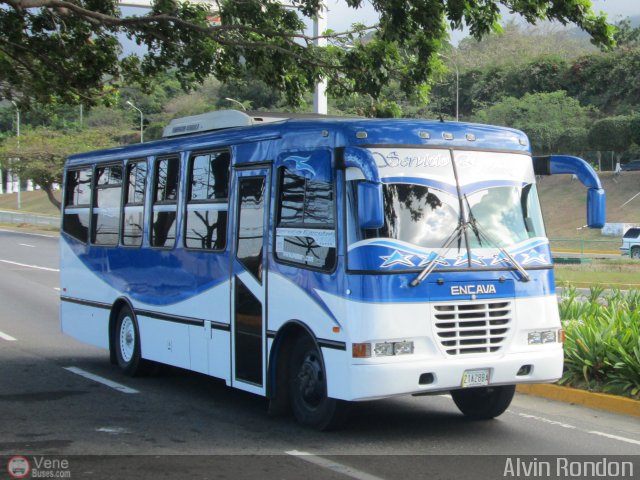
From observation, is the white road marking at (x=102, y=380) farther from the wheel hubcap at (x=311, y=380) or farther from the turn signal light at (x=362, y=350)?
the turn signal light at (x=362, y=350)

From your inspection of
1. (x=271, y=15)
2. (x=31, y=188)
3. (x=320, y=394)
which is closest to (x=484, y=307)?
(x=320, y=394)

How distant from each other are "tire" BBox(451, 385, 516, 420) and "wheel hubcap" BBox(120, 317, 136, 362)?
455 centimetres

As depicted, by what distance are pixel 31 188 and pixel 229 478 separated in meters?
116

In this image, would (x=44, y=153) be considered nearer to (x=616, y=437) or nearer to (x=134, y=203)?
(x=134, y=203)

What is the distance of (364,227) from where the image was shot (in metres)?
8.03

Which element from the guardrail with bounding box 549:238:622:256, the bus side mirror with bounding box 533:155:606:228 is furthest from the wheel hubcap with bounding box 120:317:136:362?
the guardrail with bounding box 549:238:622:256

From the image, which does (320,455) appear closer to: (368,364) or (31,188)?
(368,364)

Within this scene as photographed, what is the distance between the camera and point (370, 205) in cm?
800

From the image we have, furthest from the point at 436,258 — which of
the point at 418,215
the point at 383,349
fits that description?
the point at 383,349

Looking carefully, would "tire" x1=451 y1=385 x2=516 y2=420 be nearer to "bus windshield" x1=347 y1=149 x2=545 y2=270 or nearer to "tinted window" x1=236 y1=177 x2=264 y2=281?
"bus windshield" x1=347 y1=149 x2=545 y2=270

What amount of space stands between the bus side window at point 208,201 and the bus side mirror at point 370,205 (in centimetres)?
243

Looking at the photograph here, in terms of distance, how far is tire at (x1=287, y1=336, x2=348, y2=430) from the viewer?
862 centimetres

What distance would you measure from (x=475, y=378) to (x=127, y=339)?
5.65 metres

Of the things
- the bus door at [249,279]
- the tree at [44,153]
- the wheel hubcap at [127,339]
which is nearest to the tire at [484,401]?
the bus door at [249,279]
